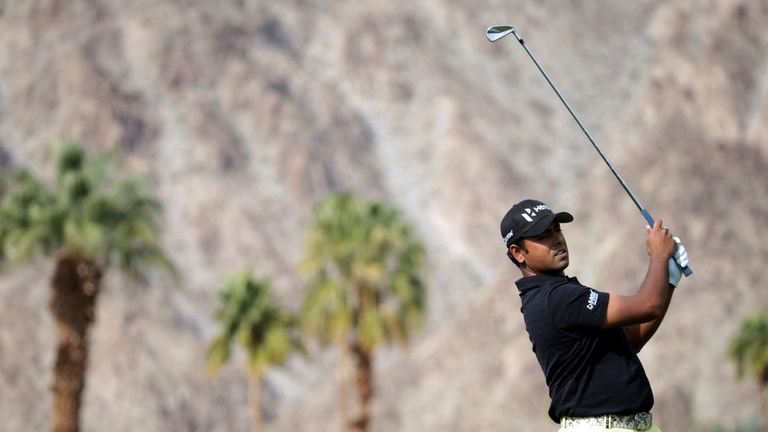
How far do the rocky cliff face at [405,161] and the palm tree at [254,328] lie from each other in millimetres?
51624

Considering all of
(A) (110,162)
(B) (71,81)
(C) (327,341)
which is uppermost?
(B) (71,81)

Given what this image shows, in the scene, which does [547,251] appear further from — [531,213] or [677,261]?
[677,261]

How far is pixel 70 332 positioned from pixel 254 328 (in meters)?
12.2

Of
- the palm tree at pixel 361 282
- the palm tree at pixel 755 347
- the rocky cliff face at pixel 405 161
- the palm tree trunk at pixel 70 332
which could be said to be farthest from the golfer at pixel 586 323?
the rocky cliff face at pixel 405 161

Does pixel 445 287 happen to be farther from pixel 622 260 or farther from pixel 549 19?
pixel 549 19

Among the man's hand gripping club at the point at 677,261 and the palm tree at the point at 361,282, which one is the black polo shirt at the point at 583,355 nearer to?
the man's hand gripping club at the point at 677,261

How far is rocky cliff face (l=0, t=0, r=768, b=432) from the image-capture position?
317ft

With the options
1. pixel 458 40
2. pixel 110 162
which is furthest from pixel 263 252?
pixel 110 162

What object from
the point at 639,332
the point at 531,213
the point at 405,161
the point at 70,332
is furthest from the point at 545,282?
the point at 405,161

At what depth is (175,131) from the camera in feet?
463

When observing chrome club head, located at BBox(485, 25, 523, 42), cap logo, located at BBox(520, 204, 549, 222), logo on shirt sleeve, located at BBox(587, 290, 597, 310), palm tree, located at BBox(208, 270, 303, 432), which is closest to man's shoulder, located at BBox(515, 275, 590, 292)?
logo on shirt sleeve, located at BBox(587, 290, 597, 310)

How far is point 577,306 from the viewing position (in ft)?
16.2

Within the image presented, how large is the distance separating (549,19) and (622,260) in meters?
87.2

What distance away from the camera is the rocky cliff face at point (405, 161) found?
9656 centimetres
